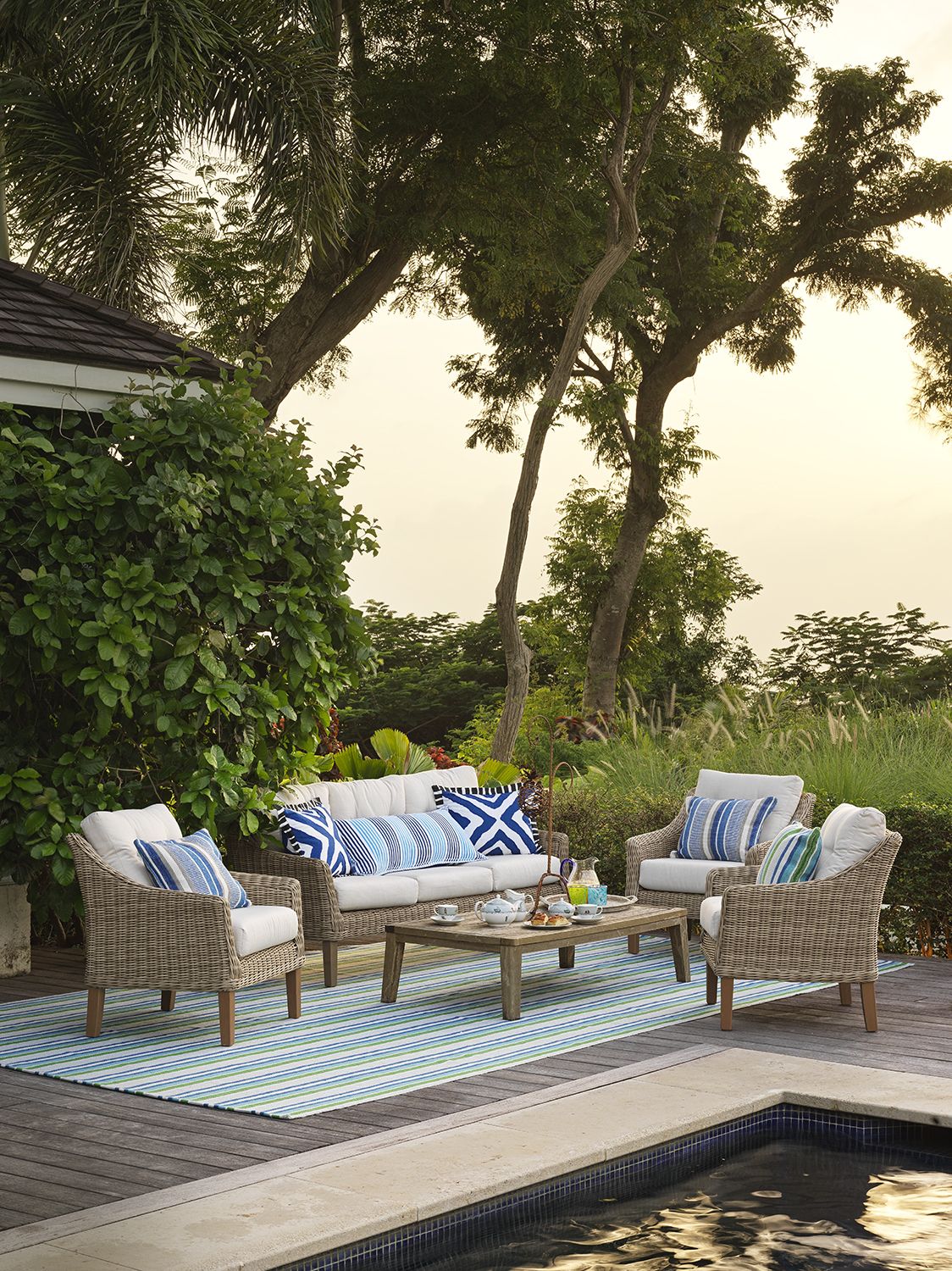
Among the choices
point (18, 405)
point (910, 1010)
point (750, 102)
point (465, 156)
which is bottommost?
point (910, 1010)

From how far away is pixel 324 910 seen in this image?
7.26 metres

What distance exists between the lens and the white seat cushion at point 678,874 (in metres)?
7.85

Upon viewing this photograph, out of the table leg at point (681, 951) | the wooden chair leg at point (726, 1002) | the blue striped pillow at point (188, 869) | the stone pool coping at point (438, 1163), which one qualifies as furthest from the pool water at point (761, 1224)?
the table leg at point (681, 951)

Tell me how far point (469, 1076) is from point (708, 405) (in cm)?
1554

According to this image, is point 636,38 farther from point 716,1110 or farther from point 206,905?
point 716,1110

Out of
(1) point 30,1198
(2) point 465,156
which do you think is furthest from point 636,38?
(1) point 30,1198

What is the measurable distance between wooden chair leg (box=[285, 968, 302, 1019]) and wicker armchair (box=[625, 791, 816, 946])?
2.24 m

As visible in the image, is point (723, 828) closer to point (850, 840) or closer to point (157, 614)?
point (850, 840)

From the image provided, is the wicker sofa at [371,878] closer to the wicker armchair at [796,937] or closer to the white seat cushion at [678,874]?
the white seat cushion at [678,874]

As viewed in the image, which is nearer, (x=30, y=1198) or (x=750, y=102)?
(x=30, y=1198)

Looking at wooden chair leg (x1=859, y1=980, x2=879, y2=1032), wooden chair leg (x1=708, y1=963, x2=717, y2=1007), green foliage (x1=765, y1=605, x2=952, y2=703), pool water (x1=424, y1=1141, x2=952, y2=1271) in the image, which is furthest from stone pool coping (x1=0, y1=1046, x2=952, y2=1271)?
green foliage (x1=765, y1=605, x2=952, y2=703)

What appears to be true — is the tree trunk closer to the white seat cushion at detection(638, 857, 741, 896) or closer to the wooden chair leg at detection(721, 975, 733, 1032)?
the white seat cushion at detection(638, 857, 741, 896)

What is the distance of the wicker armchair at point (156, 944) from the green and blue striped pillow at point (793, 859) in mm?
2207

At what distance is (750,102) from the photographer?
19.0 m
